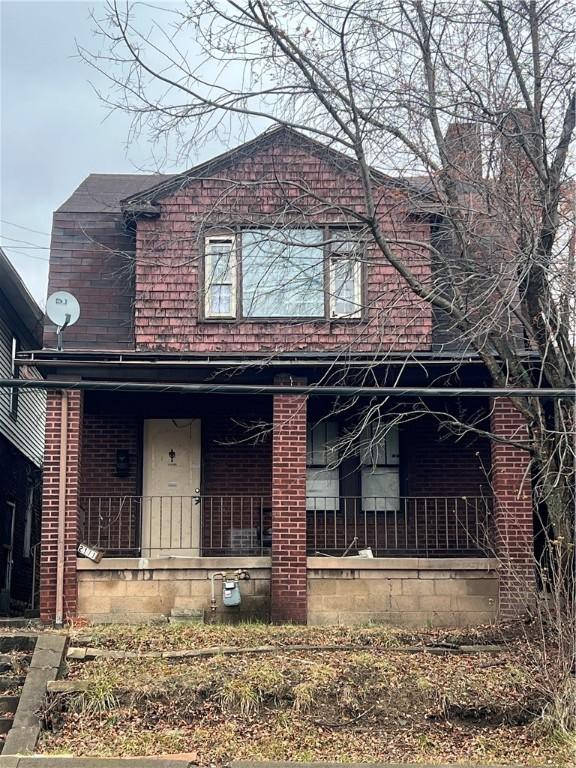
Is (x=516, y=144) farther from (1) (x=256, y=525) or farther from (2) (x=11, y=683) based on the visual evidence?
(2) (x=11, y=683)

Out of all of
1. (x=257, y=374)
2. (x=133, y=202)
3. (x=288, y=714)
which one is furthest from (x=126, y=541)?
(x=288, y=714)

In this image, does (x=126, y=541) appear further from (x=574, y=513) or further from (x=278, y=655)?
(x=574, y=513)

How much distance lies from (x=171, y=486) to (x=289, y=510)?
102 inches

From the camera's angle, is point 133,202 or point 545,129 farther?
point 133,202

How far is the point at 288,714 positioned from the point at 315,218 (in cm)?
674

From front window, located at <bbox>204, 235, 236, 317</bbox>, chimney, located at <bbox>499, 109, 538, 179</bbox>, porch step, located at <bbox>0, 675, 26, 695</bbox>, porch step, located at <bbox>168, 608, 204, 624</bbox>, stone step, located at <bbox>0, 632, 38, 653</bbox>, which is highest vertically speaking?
chimney, located at <bbox>499, 109, 538, 179</bbox>

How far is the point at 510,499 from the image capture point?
489 inches

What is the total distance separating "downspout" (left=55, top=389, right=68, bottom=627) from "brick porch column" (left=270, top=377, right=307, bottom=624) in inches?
99.2

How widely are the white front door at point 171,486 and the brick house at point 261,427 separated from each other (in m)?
0.03

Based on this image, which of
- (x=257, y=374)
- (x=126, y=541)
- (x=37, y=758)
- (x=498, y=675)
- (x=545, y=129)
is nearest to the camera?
(x=37, y=758)

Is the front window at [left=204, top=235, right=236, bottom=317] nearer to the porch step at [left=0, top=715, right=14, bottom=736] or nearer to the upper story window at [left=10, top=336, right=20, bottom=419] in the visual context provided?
the upper story window at [left=10, top=336, right=20, bottom=419]

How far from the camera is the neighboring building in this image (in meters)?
16.5

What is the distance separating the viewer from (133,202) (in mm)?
13805

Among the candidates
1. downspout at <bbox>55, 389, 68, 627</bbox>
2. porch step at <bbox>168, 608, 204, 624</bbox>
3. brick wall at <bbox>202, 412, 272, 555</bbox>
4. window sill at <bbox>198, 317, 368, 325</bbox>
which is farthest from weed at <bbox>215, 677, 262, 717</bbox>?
window sill at <bbox>198, 317, 368, 325</bbox>
